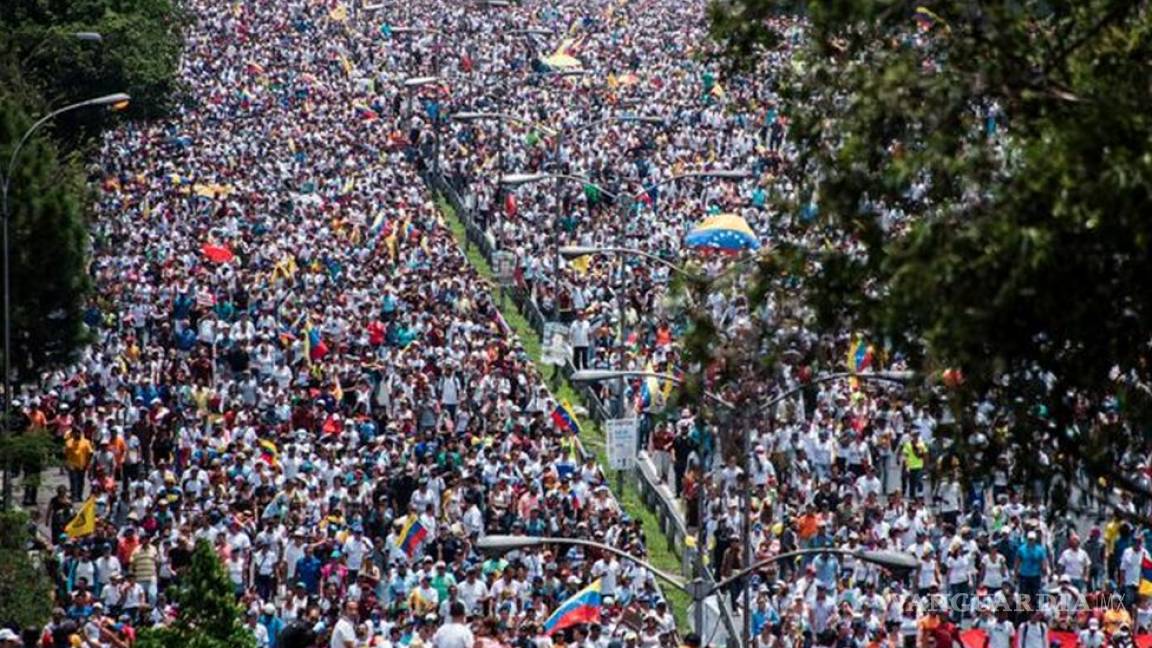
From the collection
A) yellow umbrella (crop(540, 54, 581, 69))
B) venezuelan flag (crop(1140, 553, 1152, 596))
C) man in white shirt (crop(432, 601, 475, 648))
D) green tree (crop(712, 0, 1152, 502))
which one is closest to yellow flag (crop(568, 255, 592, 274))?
venezuelan flag (crop(1140, 553, 1152, 596))

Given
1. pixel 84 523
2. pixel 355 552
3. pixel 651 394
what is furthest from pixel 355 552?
pixel 651 394

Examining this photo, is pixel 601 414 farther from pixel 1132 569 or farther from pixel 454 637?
pixel 454 637

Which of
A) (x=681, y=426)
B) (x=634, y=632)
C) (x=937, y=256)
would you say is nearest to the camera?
(x=937, y=256)

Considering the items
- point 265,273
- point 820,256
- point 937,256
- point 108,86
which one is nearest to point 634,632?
point 820,256

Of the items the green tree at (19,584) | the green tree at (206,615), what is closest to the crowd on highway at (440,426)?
the green tree at (19,584)

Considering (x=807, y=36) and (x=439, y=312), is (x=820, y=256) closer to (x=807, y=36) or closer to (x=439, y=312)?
(x=807, y=36)

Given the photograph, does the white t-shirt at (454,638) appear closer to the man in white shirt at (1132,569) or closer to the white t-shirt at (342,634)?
the white t-shirt at (342,634)

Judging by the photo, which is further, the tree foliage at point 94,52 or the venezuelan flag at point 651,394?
the tree foliage at point 94,52
